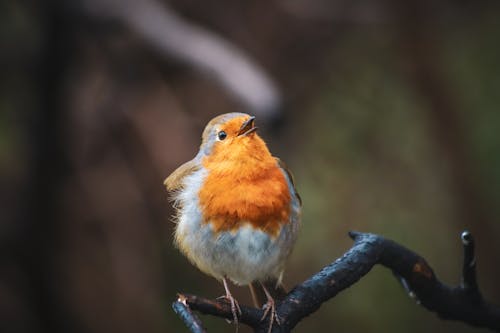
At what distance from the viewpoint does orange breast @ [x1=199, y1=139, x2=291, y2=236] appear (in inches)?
114

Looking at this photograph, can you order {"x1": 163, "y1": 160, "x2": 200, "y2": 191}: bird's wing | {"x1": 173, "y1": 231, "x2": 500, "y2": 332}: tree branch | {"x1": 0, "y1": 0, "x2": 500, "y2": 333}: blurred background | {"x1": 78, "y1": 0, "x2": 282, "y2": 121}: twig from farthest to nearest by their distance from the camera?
{"x1": 0, "y1": 0, "x2": 500, "y2": 333}: blurred background → {"x1": 78, "y1": 0, "x2": 282, "y2": 121}: twig → {"x1": 163, "y1": 160, "x2": 200, "y2": 191}: bird's wing → {"x1": 173, "y1": 231, "x2": 500, "y2": 332}: tree branch

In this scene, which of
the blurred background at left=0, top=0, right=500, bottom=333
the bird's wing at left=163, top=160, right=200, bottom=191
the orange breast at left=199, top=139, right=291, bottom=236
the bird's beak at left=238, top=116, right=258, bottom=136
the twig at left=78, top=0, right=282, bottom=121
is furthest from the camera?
the blurred background at left=0, top=0, right=500, bottom=333

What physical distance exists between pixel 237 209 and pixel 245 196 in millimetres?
59

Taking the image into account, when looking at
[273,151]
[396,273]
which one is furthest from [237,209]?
[273,151]

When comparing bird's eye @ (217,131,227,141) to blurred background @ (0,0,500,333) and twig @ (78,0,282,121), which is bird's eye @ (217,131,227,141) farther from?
blurred background @ (0,0,500,333)

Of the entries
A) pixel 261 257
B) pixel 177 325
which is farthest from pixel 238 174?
pixel 177 325

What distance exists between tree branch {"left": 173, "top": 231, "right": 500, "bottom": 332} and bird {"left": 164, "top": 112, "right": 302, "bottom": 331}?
0.53 metres

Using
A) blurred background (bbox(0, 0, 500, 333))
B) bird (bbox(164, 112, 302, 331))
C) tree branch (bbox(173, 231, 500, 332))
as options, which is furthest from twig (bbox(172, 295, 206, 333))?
blurred background (bbox(0, 0, 500, 333))

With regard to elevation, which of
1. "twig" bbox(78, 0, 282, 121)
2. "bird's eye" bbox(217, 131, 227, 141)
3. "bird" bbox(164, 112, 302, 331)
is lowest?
"bird" bbox(164, 112, 302, 331)

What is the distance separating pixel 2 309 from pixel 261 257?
7.99 ft

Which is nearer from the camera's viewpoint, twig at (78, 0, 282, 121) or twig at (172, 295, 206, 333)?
twig at (172, 295, 206, 333)

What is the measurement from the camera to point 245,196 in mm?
2906

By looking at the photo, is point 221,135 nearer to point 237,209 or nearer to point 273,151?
point 237,209

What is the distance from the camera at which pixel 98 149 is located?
15.9ft
